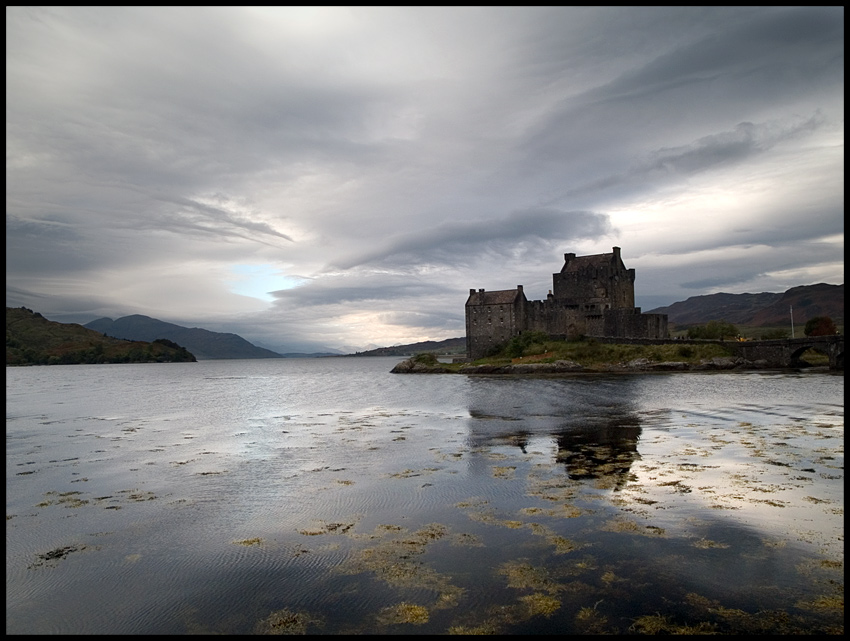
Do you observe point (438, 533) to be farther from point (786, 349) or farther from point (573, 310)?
point (573, 310)

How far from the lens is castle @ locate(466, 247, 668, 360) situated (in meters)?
90.8

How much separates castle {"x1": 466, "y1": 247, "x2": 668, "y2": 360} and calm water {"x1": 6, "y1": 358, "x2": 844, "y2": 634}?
220 feet

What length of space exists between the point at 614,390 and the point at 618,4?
4760 cm

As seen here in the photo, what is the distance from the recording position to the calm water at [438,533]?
27.5ft

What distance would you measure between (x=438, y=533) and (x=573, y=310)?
89.6 metres

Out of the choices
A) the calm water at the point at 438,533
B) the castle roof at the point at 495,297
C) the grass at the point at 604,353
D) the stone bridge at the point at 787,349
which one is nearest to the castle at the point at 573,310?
the castle roof at the point at 495,297

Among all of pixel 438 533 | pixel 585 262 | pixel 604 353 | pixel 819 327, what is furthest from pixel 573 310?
pixel 438 533

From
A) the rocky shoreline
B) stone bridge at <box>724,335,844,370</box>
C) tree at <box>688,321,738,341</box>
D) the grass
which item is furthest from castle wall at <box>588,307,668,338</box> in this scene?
stone bridge at <box>724,335,844,370</box>

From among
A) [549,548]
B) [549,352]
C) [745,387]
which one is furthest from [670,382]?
[549,548]

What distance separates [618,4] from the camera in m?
6.91

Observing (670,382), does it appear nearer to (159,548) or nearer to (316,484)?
(316,484)

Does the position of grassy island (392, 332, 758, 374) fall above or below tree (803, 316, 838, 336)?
below

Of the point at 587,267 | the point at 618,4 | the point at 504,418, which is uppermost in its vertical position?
the point at 587,267

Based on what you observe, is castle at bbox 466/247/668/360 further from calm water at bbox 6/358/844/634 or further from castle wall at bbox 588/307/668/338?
calm water at bbox 6/358/844/634
